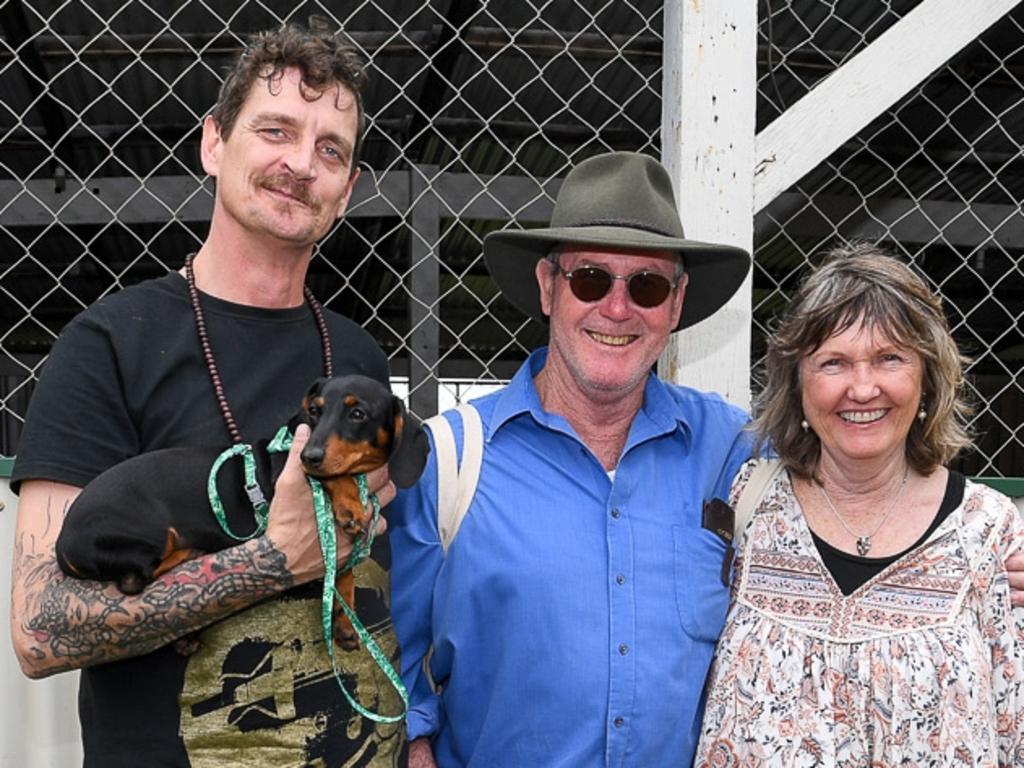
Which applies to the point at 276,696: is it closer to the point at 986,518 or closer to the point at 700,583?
the point at 700,583

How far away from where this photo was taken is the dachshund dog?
1592mm

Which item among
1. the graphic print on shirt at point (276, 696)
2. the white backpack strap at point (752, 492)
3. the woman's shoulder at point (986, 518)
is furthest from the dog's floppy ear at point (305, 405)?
the woman's shoulder at point (986, 518)

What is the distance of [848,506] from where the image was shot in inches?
83.4

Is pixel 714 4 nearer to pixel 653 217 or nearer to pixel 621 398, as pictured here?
pixel 653 217

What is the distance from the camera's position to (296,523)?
1.67 m

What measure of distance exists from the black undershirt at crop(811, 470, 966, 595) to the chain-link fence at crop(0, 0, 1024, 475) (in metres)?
1.76

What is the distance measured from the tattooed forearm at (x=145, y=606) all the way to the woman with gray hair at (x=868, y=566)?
2.92 feet

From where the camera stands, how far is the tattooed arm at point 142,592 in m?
1.61

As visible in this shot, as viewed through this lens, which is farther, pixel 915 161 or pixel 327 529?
pixel 915 161

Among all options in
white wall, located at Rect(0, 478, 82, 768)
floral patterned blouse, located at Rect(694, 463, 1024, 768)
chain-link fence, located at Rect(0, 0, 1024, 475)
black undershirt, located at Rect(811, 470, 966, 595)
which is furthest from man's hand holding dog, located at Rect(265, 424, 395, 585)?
chain-link fence, located at Rect(0, 0, 1024, 475)

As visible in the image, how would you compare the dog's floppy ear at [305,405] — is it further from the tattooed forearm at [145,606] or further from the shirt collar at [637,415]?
the shirt collar at [637,415]

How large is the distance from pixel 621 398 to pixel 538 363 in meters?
0.24

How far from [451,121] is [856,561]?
12.1 feet

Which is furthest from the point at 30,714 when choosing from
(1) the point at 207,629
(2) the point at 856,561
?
(2) the point at 856,561
